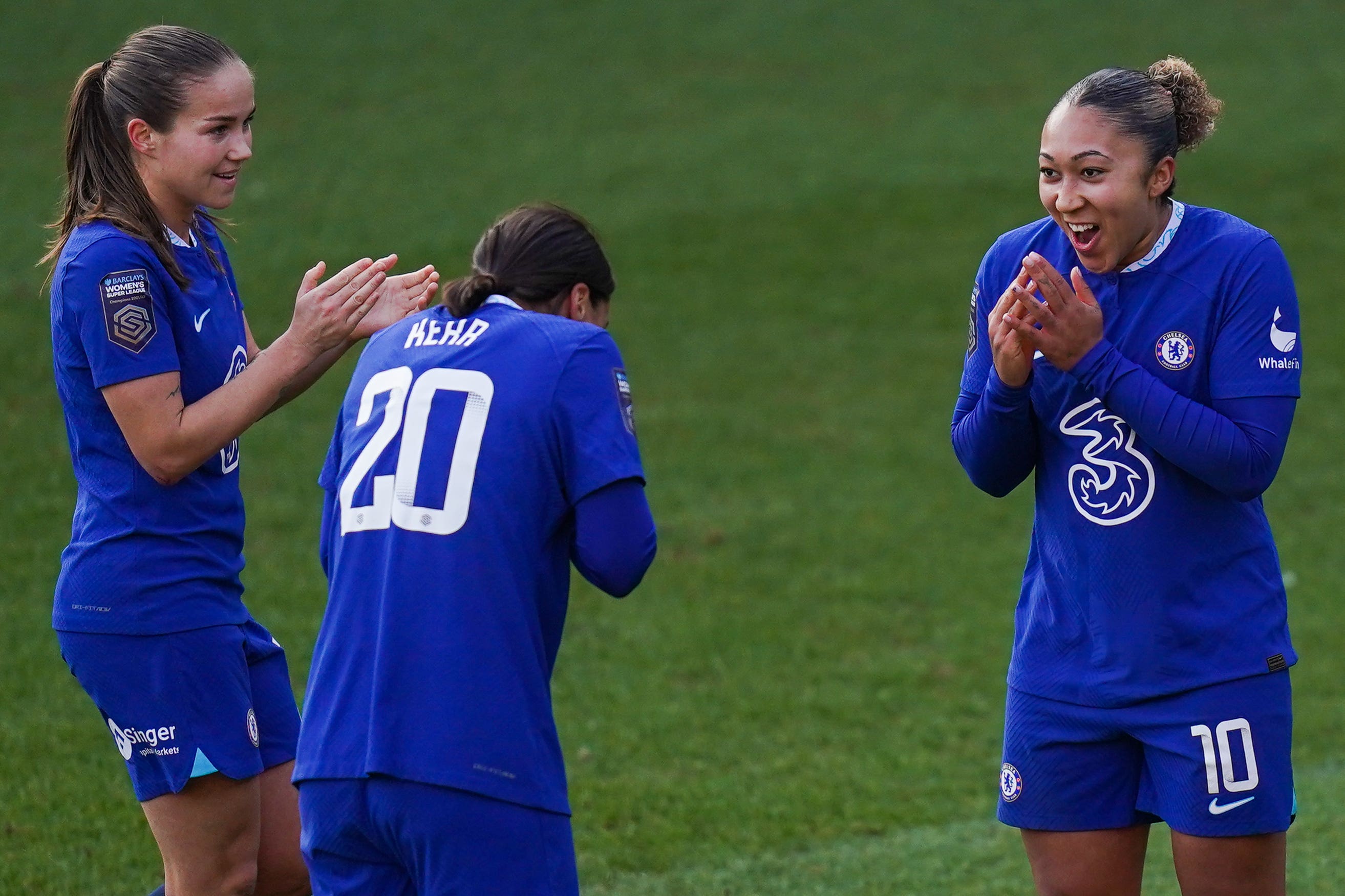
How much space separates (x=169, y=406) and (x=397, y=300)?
57 cm

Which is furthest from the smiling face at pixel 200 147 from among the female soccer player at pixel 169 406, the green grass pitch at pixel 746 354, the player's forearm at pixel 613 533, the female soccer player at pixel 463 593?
the green grass pitch at pixel 746 354

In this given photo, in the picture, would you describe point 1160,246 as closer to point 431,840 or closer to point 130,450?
point 431,840

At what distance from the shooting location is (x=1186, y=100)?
3375 mm

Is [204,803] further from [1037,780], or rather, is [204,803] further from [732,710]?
[732,710]

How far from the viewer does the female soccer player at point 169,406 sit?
3.26 metres

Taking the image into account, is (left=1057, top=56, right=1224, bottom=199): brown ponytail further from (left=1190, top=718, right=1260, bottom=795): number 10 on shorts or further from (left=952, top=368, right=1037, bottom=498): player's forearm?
(left=1190, top=718, right=1260, bottom=795): number 10 on shorts

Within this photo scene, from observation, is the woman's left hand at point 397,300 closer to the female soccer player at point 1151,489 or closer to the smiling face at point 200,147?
the smiling face at point 200,147

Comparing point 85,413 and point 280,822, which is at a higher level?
point 85,413

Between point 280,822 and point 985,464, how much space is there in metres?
1.85

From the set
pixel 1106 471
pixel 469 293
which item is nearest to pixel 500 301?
pixel 469 293

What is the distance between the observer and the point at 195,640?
3.41 m

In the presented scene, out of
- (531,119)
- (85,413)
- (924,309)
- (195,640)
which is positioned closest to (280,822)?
(195,640)

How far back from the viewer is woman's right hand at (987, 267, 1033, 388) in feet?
10.4

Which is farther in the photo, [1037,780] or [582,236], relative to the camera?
[1037,780]
